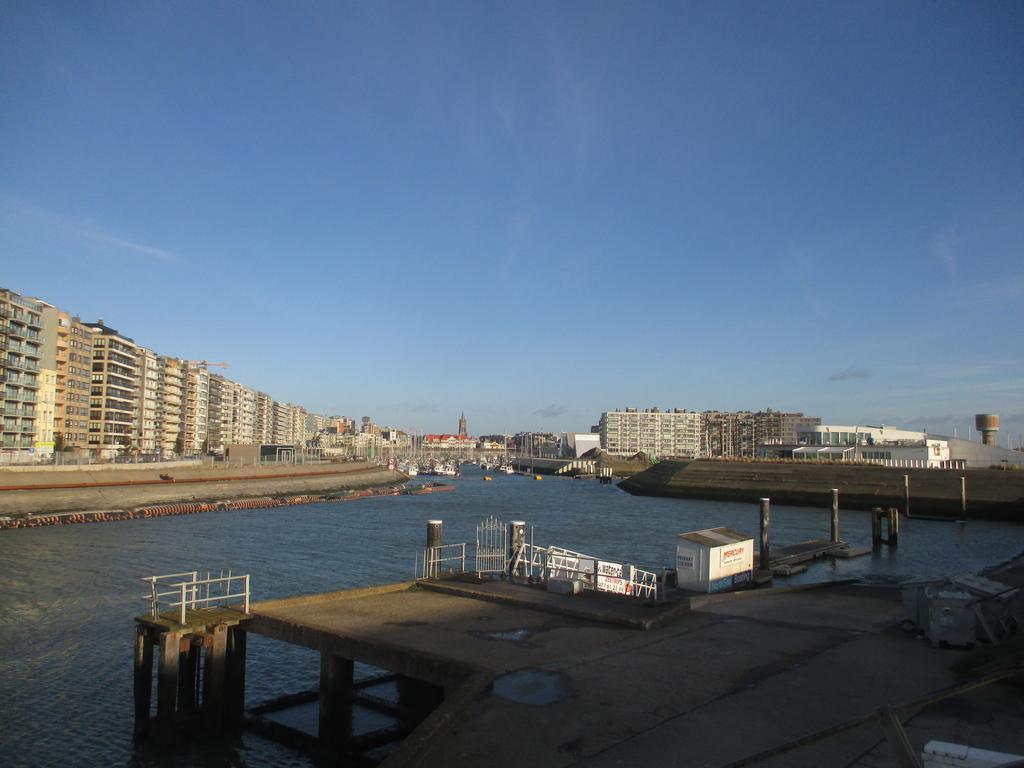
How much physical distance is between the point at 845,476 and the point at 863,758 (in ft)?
273

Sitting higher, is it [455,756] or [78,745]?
→ [455,756]

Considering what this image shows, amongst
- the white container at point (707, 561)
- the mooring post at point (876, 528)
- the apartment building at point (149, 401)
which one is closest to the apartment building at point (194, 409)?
the apartment building at point (149, 401)

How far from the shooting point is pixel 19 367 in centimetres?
9206

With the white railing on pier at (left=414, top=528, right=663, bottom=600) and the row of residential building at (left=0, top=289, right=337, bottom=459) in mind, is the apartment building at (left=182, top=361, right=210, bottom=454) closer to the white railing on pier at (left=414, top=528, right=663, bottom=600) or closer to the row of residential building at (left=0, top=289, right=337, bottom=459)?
the row of residential building at (left=0, top=289, right=337, bottom=459)

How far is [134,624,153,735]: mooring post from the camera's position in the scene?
50.5 feet

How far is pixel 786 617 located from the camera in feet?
55.0

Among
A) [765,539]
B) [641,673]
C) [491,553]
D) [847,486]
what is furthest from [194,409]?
[641,673]

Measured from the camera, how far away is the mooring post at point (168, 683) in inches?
575

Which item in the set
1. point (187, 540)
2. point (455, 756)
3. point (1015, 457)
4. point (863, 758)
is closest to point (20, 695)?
point (455, 756)

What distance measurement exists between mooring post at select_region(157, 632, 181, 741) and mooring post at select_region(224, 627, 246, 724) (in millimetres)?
1230

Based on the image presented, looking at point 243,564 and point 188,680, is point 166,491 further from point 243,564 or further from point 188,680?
point 188,680

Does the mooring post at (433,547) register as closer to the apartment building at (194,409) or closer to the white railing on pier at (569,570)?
the white railing on pier at (569,570)

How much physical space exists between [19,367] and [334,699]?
9853 cm

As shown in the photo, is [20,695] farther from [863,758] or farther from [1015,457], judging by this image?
[1015,457]
